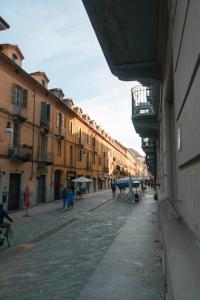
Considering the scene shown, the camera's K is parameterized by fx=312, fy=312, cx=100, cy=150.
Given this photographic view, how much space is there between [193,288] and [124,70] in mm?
4866

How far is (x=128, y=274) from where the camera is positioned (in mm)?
6418

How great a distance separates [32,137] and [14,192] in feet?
17.0

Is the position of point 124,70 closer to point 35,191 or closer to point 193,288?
point 193,288

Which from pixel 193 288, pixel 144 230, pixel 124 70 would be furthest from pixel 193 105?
pixel 144 230

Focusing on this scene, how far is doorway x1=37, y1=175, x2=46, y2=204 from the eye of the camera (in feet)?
89.8

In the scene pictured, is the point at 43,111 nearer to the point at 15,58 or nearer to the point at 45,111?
the point at 45,111

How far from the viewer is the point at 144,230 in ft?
40.7

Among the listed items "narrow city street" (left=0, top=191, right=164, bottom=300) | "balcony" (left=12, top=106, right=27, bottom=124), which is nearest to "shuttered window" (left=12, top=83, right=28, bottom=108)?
"balcony" (left=12, top=106, right=27, bottom=124)

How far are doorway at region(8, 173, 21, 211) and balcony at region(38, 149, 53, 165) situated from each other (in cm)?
346

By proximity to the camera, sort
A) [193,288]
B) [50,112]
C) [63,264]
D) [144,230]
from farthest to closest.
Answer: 1. [50,112]
2. [144,230]
3. [63,264]
4. [193,288]

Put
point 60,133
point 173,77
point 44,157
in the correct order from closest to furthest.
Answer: point 173,77
point 44,157
point 60,133

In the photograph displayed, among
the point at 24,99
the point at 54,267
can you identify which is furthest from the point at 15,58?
the point at 54,267

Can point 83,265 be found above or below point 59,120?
below

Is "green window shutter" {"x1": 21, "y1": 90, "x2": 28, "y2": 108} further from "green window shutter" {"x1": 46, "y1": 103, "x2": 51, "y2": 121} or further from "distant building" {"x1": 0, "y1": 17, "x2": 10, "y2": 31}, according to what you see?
"distant building" {"x1": 0, "y1": 17, "x2": 10, "y2": 31}
